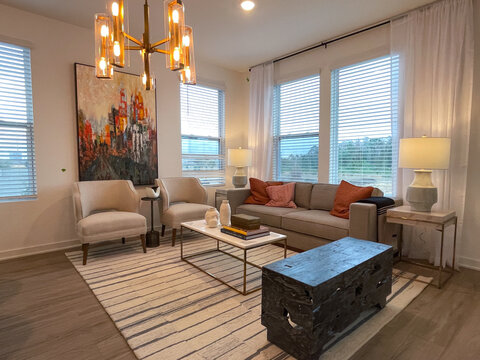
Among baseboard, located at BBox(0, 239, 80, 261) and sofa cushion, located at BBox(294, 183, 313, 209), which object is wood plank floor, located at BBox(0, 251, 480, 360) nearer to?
baseboard, located at BBox(0, 239, 80, 261)

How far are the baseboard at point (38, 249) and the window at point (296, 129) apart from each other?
10.3 ft

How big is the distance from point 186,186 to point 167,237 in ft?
2.61

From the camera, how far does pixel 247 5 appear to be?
2.92m

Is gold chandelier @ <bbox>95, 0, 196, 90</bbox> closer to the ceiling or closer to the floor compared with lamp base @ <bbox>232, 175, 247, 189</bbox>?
closer to the ceiling

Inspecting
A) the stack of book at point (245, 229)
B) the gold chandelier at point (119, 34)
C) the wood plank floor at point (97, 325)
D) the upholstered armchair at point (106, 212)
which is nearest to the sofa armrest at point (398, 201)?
the wood plank floor at point (97, 325)

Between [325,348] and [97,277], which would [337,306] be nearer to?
[325,348]

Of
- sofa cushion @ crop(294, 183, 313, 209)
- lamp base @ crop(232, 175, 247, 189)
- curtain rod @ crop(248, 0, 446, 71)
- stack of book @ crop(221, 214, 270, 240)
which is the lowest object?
stack of book @ crop(221, 214, 270, 240)

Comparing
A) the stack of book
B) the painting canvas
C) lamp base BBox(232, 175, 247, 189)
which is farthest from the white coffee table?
lamp base BBox(232, 175, 247, 189)

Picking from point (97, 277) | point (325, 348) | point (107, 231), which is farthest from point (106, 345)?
point (107, 231)

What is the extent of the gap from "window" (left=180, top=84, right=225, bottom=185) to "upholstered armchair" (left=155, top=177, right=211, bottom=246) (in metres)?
0.49

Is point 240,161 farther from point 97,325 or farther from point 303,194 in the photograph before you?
point 97,325

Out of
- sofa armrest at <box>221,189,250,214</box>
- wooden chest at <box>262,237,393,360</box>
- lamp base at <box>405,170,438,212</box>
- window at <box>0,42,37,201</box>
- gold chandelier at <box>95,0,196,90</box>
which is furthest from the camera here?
sofa armrest at <box>221,189,250,214</box>

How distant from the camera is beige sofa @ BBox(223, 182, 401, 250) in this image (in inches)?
104

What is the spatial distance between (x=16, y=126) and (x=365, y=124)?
418 centimetres
